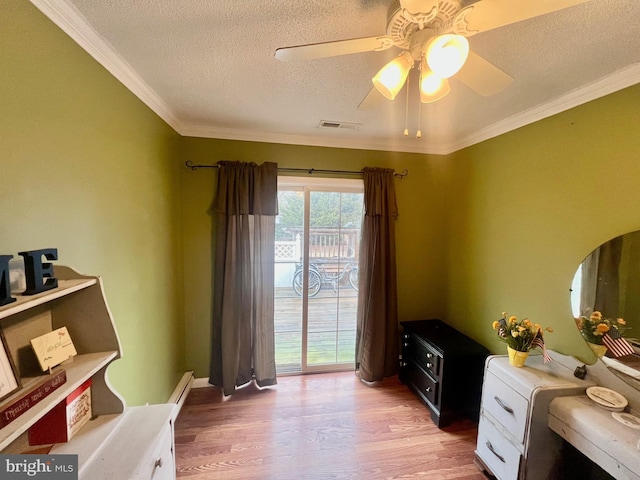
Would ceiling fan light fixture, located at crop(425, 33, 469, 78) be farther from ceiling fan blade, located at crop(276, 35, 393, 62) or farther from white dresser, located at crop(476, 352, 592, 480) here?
white dresser, located at crop(476, 352, 592, 480)

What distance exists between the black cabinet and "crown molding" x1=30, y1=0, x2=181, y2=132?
2777mm

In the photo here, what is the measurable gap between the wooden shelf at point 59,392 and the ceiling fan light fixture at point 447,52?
145 centimetres

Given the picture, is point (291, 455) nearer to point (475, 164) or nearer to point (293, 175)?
point (293, 175)

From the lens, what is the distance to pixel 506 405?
5.01ft

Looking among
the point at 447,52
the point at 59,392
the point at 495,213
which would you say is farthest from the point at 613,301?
the point at 59,392

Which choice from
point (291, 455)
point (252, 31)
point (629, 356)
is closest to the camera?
point (252, 31)

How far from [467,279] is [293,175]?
1.94m

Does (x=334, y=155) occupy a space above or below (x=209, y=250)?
above

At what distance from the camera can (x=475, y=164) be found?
94.3 inches

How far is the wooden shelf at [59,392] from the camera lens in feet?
2.04

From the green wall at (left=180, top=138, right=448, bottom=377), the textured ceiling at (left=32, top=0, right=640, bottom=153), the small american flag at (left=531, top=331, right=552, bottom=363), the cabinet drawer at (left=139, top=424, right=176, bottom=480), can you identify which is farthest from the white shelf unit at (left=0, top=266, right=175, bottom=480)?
the small american flag at (left=531, top=331, right=552, bottom=363)

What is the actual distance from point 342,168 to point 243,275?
1.40m

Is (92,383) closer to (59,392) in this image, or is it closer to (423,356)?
(59,392)

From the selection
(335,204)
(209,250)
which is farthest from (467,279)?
(209,250)
